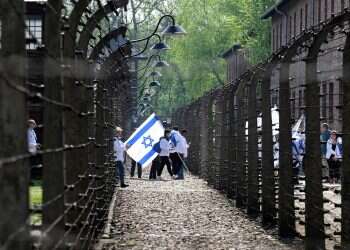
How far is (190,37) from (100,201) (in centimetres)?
7318

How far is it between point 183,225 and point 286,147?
332 cm

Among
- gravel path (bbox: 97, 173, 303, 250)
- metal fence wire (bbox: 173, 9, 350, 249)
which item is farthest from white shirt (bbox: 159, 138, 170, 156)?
gravel path (bbox: 97, 173, 303, 250)

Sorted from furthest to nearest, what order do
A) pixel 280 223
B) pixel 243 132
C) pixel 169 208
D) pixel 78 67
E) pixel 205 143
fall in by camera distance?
1. pixel 205 143
2. pixel 169 208
3. pixel 243 132
4. pixel 280 223
5. pixel 78 67

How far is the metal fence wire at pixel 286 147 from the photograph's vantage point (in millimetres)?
10906

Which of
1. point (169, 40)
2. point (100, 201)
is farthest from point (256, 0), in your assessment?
point (100, 201)

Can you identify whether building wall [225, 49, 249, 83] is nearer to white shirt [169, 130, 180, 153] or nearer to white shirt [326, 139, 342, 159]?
white shirt [169, 130, 180, 153]

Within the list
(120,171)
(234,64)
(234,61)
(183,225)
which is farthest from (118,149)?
(234,64)

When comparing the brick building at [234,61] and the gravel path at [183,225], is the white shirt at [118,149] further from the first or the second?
the brick building at [234,61]

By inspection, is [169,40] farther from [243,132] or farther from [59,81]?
[59,81]

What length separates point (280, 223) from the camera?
47.1 feet

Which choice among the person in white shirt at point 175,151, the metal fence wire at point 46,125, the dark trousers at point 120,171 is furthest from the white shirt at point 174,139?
the metal fence wire at point 46,125

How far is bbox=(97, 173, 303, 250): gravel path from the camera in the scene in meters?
14.1

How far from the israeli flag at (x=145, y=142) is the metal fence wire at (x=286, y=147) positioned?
5.53m

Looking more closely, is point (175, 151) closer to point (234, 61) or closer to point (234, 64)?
point (234, 61)
